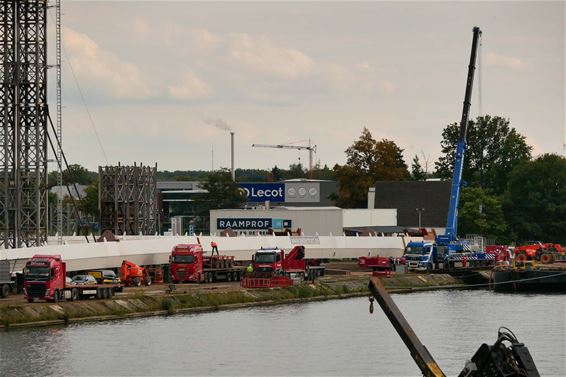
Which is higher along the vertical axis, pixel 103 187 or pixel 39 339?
pixel 103 187

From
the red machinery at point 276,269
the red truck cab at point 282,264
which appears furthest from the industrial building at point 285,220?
the red machinery at point 276,269

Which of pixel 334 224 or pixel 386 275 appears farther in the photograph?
pixel 334 224

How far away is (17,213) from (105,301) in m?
21.4

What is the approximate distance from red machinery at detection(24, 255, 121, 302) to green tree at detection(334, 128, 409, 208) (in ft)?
350

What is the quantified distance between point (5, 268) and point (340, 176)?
353 ft

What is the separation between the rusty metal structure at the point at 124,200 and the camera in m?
140

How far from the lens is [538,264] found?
128 m

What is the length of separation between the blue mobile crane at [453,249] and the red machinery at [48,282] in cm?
4534

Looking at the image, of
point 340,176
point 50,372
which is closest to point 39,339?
point 50,372

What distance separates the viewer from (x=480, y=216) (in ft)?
590

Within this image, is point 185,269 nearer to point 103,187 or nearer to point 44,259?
point 44,259

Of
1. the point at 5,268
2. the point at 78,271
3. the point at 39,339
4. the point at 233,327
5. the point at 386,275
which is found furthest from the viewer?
the point at 386,275

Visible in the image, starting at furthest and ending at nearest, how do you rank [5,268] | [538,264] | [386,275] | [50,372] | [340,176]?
[340,176]
[538,264]
[386,275]
[5,268]
[50,372]

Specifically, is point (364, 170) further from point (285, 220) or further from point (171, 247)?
point (171, 247)
